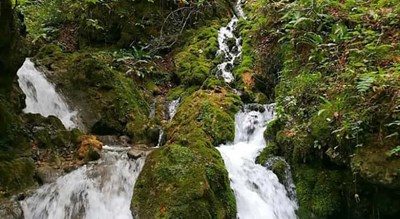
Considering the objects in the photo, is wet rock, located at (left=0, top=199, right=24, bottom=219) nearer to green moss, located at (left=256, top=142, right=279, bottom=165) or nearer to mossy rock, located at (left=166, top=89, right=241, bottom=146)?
mossy rock, located at (left=166, top=89, right=241, bottom=146)

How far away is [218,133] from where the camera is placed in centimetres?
792

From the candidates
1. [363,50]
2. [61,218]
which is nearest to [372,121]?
[363,50]

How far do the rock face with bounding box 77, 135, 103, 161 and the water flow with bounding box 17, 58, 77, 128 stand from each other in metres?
1.54

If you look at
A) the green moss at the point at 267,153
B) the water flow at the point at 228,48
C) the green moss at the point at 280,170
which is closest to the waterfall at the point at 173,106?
the water flow at the point at 228,48

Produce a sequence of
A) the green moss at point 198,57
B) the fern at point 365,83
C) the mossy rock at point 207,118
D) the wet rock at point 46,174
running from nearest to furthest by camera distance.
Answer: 1. the fern at point 365,83
2. the wet rock at point 46,174
3. the mossy rock at point 207,118
4. the green moss at point 198,57

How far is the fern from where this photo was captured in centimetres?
541

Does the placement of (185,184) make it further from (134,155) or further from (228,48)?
(228,48)

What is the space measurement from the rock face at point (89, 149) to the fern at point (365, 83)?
4360 millimetres

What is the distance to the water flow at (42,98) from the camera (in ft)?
28.9

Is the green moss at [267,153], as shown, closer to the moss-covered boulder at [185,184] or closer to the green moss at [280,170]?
the green moss at [280,170]

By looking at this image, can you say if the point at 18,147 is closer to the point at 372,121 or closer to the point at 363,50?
the point at 372,121

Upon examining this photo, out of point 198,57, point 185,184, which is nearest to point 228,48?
point 198,57

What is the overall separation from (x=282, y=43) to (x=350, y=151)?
179 inches

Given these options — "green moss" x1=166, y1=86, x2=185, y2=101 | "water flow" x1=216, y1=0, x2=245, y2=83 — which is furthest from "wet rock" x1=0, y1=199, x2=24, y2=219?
"water flow" x1=216, y1=0, x2=245, y2=83
